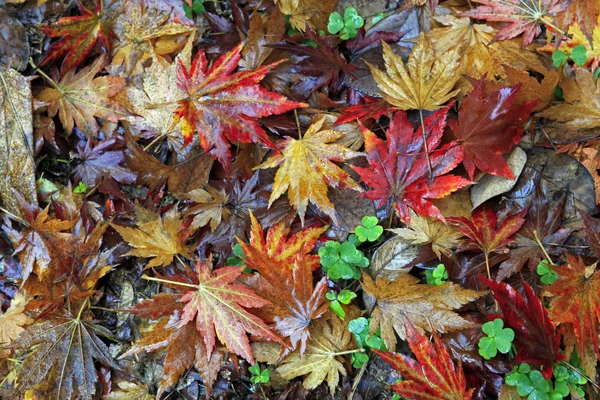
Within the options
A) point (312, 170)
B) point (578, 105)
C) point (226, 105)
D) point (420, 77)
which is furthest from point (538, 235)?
point (226, 105)

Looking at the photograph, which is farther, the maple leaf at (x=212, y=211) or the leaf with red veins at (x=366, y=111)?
the maple leaf at (x=212, y=211)

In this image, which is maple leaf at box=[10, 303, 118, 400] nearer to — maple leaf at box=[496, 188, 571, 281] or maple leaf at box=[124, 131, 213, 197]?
maple leaf at box=[124, 131, 213, 197]

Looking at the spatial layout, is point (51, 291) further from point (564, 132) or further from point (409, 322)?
point (564, 132)

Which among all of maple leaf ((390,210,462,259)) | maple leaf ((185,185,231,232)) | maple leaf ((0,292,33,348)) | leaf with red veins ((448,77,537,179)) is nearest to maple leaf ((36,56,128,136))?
maple leaf ((185,185,231,232))

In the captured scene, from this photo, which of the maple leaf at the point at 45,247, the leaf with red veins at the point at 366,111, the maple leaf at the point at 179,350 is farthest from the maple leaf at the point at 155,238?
the leaf with red veins at the point at 366,111

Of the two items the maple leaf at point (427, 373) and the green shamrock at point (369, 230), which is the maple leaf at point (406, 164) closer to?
the green shamrock at point (369, 230)
